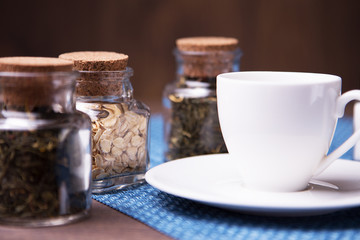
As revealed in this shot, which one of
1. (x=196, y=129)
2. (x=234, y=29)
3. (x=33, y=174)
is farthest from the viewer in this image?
(x=234, y=29)

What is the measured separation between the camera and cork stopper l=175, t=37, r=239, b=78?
1229mm

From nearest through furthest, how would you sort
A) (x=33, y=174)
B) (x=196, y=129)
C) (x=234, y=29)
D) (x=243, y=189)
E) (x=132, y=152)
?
(x=33, y=174), (x=243, y=189), (x=132, y=152), (x=196, y=129), (x=234, y=29)

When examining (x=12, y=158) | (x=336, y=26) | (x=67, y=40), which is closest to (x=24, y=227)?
(x=12, y=158)

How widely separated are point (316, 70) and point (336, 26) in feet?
0.55

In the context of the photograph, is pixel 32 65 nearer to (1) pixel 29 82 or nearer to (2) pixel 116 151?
(1) pixel 29 82

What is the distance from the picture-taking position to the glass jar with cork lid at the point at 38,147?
2.48ft

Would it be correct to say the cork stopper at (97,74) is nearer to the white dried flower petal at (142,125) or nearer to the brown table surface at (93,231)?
the white dried flower petal at (142,125)

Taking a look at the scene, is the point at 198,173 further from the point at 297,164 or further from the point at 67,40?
the point at 67,40

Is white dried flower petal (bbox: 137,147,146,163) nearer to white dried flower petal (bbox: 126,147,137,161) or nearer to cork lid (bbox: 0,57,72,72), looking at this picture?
white dried flower petal (bbox: 126,147,137,161)

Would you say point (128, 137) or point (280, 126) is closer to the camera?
point (280, 126)

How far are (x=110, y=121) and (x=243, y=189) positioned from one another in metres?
0.22

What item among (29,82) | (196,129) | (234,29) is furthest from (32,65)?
(234,29)

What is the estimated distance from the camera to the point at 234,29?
2.21m

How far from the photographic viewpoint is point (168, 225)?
772mm
